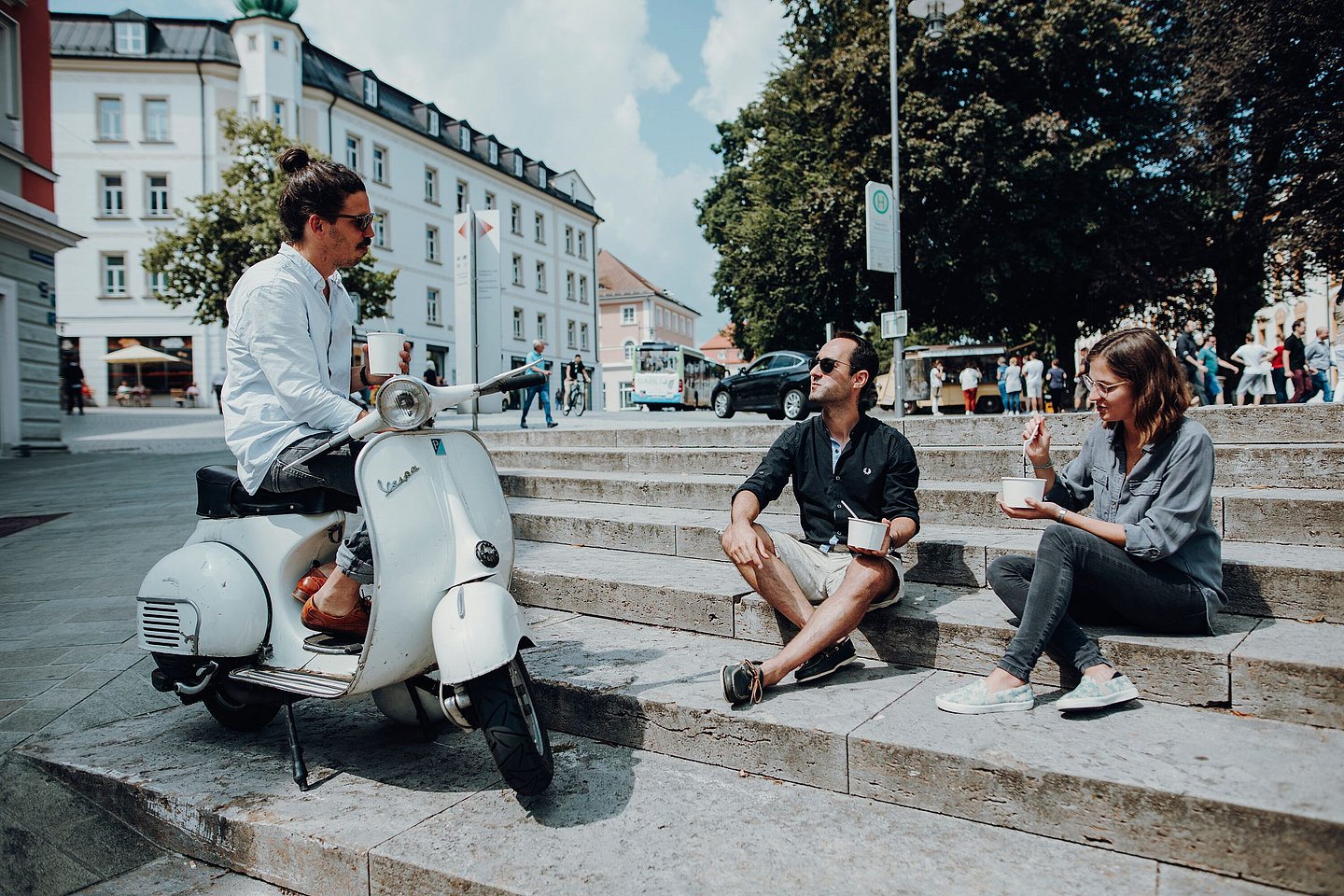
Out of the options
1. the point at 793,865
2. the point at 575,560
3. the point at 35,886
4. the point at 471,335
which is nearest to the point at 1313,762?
the point at 793,865

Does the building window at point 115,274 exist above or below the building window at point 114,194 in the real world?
below

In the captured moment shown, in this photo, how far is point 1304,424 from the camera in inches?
190

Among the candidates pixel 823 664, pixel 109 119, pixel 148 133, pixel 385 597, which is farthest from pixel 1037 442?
pixel 109 119

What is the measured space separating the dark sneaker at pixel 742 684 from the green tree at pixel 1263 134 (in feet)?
58.1

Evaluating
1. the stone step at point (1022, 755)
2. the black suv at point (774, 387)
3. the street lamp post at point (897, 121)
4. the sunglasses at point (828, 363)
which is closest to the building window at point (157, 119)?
the black suv at point (774, 387)

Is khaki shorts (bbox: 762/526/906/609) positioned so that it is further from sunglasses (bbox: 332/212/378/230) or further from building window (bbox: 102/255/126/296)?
building window (bbox: 102/255/126/296)

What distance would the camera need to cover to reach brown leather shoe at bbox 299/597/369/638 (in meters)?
3.06

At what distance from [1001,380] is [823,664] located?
23.1 meters

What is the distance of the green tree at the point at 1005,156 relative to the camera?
20.2m

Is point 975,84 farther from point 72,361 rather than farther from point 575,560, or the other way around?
point 72,361

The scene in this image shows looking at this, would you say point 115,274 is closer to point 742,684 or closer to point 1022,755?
point 742,684

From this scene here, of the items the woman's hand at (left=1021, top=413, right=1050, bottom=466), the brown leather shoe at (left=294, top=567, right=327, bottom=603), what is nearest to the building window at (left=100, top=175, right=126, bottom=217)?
the brown leather shoe at (left=294, top=567, right=327, bottom=603)

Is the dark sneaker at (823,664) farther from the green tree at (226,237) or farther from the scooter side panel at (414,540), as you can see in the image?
Result: the green tree at (226,237)

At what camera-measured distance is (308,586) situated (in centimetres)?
314
